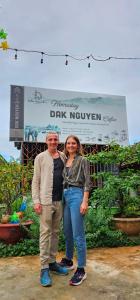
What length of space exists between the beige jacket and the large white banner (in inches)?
431

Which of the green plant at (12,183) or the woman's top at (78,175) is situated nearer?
the woman's top at (78,175)

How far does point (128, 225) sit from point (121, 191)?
65 centimetres

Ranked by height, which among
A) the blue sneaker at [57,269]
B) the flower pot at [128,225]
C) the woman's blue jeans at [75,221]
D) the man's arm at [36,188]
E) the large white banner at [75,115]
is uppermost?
Result: the large white banner at [75,115]

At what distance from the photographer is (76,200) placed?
2.74 meters

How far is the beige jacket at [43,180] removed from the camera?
277 cm

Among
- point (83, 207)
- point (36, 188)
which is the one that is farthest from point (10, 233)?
point (83, 207)

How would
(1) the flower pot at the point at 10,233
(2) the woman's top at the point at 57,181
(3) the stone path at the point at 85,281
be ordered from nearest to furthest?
(3) the stone path at the point at 85,281 → (2) the woman's top at the point at 57,181 → (1) the flower pot at the point at 10,233

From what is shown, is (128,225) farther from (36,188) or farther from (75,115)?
(75,115)

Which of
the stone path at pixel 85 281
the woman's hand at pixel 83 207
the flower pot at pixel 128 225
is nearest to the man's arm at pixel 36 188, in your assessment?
the woman's hand at pixel 83 207

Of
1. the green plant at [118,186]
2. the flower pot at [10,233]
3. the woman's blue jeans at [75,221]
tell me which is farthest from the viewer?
the green plant at [118,186]

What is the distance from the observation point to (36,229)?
430 centimetres

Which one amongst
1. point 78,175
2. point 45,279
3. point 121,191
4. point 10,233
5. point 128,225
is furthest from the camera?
point 121,191

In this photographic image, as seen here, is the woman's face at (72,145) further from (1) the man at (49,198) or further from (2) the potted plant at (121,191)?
(2) the potted plant at (121,191)

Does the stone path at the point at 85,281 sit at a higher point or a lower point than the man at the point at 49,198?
lower
